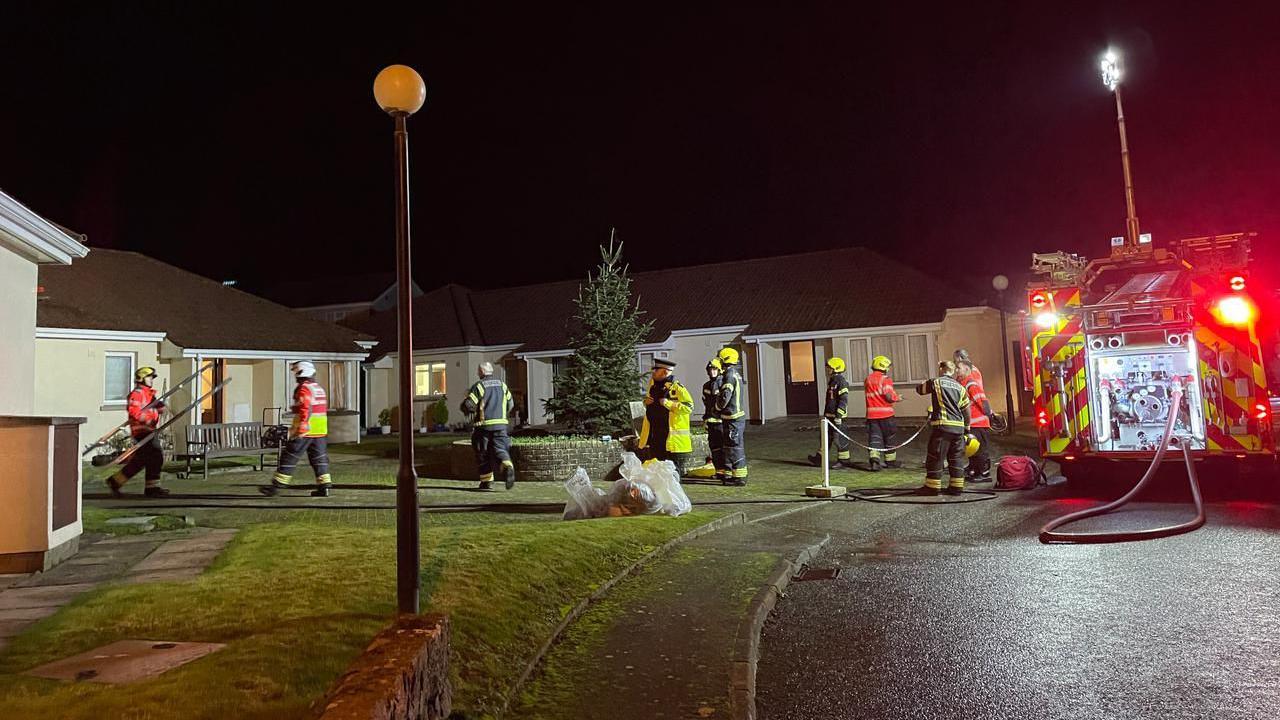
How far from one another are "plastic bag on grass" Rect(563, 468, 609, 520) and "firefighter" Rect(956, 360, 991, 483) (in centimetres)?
602

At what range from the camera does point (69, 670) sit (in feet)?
12.0

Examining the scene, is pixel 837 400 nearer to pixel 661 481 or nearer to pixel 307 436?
pixel 661 481

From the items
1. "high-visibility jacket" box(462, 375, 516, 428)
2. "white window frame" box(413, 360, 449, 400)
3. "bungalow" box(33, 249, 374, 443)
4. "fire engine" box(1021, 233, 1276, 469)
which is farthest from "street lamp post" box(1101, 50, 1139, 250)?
"white window frame" box(413, 360, 449, 400)

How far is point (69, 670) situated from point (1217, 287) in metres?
11.3

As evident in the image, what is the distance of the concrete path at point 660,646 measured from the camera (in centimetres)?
363

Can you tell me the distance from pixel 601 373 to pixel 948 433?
5.94m

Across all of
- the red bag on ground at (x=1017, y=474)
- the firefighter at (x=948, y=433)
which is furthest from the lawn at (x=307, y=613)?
the red bag on ground at (x=1017, y=474)

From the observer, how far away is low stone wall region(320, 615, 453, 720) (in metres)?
2.59

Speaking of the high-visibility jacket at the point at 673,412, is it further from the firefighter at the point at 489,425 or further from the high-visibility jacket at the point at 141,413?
the high-visibility jacket at the point at 141,413

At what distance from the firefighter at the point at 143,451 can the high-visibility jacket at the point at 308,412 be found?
1.73 meters

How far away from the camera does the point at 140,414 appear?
10.6 m

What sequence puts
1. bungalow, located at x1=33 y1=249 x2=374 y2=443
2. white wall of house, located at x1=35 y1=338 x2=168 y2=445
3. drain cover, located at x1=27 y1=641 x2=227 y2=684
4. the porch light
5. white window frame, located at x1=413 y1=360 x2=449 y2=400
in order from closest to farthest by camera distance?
drain cover, located at x1=27 y1=641 x2=227 y2=684, the porch light, white wall of house, located at x1=35 y1=338 x2=168 y2=445, bungalow, located at x1=33 y1=249 x2=374 y2=443, white window frame, located at x1=413 y1=360 x2=449 y2=400

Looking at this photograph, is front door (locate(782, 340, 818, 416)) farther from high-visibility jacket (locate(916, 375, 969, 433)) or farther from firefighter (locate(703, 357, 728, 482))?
high-visibility jacket (locate(916, 375, 969, 433))

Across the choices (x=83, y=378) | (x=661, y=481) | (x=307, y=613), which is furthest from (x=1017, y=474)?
(x=83, y=378)
